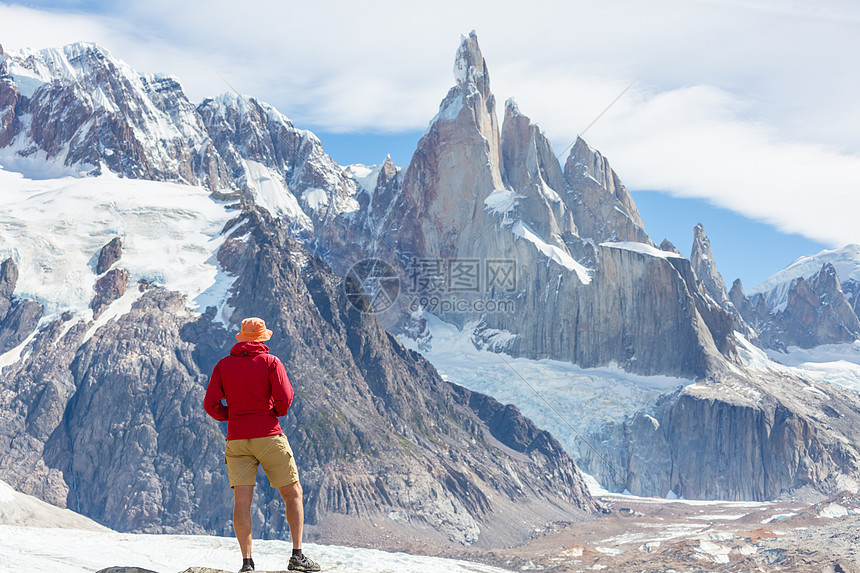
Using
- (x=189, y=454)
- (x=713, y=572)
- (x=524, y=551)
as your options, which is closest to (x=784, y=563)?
(x=713, y=572)

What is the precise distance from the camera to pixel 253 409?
23.5 meters

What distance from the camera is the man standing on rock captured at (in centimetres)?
2330

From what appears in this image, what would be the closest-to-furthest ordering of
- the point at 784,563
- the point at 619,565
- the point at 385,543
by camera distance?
the point at 784,563 < the point at 619,565 < the point at 385,543

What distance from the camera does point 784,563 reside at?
157 metres

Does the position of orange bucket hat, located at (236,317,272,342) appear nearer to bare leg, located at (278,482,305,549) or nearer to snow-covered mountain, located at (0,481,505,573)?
bare leg, located at (278,482,305,549)

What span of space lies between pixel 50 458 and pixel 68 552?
121 m

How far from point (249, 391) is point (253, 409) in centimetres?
53

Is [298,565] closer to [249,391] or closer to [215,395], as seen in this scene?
[249,391]

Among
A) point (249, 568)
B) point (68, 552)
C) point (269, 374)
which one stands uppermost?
point (269, 374)

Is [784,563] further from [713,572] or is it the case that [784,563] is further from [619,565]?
[619,565]

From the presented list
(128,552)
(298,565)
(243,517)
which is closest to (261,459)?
(243,517)

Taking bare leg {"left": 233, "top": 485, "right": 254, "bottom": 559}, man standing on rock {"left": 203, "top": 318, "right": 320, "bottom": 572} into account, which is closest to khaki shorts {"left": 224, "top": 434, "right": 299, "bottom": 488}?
man standing on rock {"left": 203, "top": 318, "right": 320, "bottom": 572}

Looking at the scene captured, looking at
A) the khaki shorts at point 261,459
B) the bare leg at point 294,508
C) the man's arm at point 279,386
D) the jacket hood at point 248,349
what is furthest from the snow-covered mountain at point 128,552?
the jacket hood at point 248,349

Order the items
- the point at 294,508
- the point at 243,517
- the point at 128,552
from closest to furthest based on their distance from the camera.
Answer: the point at 294,508 → the point at 243,517 → the point at 128,552
